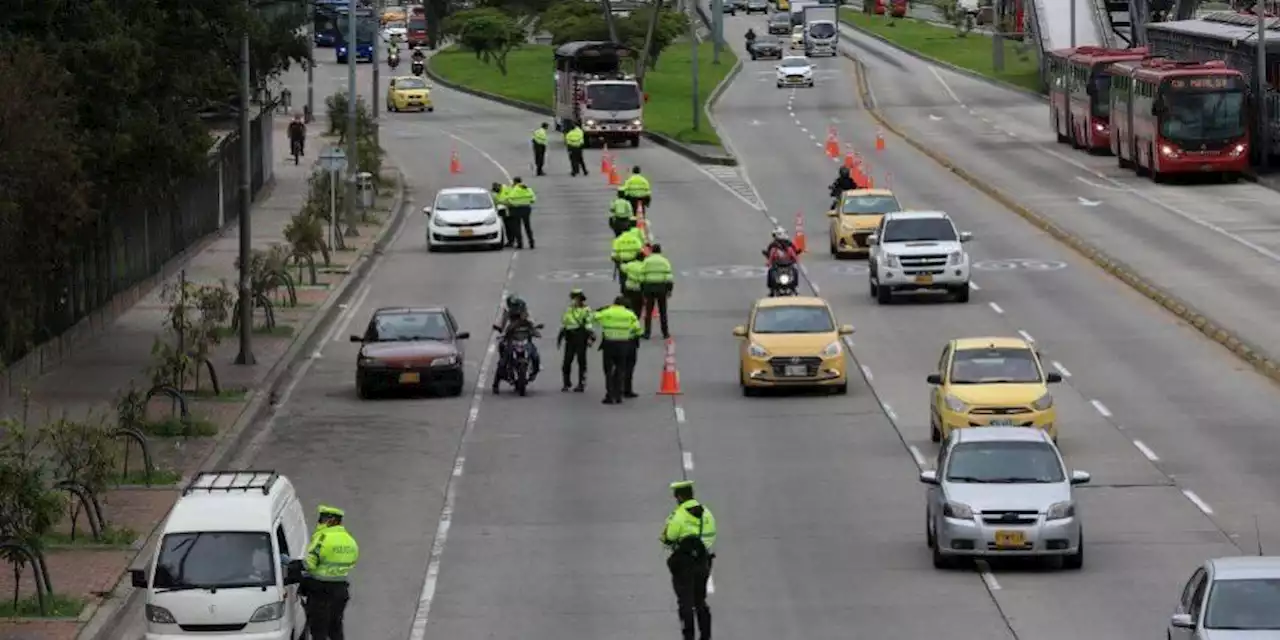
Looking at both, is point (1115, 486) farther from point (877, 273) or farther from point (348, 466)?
point (877, 273)

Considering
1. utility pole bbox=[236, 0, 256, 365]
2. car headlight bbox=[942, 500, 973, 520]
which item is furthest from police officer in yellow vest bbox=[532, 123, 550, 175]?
car headlight bbox=[942, 500, 973, 520]

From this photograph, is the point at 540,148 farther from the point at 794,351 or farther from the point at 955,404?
the point at 955,404

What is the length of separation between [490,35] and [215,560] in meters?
110

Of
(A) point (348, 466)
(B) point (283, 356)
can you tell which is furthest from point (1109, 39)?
(A) point (348, 466)

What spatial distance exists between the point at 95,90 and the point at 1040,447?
17716 millimetres

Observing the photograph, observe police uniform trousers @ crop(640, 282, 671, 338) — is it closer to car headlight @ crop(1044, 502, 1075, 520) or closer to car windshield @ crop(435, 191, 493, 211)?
car windshield @ crop(435, 191, 493, 211)

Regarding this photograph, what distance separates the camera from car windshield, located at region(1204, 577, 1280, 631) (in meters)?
18.2

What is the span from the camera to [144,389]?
39375 mm

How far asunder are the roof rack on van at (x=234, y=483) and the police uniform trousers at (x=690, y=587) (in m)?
3.51

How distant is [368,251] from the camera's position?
59.3 meters

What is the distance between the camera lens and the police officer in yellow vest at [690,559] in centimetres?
2202

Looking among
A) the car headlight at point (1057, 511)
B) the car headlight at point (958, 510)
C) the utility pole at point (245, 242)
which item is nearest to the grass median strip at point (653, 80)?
the utility pole at point (245, 242)

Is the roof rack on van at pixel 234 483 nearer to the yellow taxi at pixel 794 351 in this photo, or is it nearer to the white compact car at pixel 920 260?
the yellow taxi at pixel 794 351

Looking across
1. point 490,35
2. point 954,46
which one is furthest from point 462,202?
point 954,46
